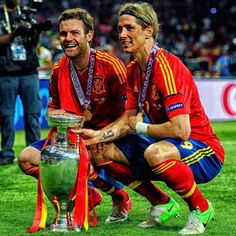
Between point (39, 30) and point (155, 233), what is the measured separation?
4411 mm

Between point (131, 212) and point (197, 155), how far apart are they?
3.44 ft

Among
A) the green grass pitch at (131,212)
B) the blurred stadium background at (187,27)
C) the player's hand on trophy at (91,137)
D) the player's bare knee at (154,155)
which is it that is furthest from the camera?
the blurred stadium background at (187,27)

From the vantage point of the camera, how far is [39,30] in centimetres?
880

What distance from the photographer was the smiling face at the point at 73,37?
5293mm

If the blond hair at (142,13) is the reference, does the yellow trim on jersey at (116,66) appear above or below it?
below

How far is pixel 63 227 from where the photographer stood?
5.00 metres

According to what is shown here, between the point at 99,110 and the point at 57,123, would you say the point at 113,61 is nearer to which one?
the point at 99,110

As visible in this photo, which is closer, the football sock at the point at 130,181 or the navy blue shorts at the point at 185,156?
the navy blue shorts at the point at 185,156

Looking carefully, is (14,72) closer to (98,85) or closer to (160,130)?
(98,85)

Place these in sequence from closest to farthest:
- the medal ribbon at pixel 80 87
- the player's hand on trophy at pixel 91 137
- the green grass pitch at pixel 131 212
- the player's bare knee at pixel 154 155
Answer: the player's bare knee at pixel 154 155 → the green grass pitch at pixel 131 212 → the player's hand on trophy at pixel 91 137 → the medal ribbon at pixel 80 87

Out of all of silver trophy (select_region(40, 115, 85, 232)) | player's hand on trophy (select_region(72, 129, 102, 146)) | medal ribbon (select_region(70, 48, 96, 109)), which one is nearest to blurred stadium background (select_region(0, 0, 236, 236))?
silver trophy (select_region(40, 115, 85, 232))

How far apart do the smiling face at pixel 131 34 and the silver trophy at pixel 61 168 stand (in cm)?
56

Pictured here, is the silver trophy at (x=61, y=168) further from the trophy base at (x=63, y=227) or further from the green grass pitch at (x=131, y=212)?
the green grass pitch at (x=131, y=212)

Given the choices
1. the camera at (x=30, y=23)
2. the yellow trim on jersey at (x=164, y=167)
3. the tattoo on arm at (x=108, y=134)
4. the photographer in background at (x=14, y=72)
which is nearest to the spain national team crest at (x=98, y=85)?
the tattoo on arm at (x=108, y=134)
